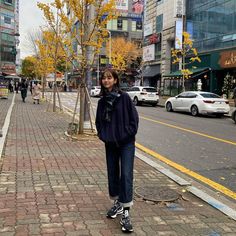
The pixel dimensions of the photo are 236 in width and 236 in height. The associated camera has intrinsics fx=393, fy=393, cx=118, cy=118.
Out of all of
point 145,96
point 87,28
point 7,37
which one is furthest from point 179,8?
point 7,37

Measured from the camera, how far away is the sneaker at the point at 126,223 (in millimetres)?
4203

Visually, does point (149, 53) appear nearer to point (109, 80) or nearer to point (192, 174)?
point (192, 174)

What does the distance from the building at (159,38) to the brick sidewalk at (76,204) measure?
3656 centimetres

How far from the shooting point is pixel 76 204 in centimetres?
506

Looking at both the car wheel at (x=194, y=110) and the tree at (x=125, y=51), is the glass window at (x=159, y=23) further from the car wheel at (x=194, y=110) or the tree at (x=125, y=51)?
the car wheel at (x=194, y=110)

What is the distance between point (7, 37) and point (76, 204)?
89022mm

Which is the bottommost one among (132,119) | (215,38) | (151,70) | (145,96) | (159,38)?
(145,96)

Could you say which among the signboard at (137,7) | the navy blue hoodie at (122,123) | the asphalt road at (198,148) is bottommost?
the asphalt road at (198,148)

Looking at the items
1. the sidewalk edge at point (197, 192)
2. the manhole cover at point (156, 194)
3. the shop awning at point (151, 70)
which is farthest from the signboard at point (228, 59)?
the manhole cover at point (156, 194)

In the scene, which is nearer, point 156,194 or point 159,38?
point 156,194

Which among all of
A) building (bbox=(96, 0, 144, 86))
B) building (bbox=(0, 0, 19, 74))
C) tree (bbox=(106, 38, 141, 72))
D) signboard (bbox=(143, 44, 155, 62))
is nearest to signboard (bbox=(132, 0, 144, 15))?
building (bbox=(96, 0, 144, 86))

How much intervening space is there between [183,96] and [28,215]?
19760mm

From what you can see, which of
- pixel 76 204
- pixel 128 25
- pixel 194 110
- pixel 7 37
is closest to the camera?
pixel 76 204

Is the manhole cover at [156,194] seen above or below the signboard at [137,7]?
below
